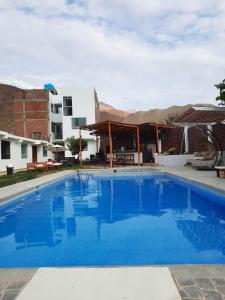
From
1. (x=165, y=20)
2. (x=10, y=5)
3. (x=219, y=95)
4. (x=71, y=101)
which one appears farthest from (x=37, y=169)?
(x=71, y=101)

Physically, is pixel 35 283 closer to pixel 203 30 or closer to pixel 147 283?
pixel 147 283

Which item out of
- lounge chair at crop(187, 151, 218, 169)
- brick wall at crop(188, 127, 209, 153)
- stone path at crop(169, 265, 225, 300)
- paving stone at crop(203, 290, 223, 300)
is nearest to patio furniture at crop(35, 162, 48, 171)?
lounge chair at crop(187, 151, 218, 169)

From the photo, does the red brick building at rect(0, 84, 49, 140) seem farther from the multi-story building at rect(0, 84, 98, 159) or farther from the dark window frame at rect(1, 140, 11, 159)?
the dark window frame at rect(1, 140, 11, 159)

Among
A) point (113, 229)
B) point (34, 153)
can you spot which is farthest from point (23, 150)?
point (113, 229)

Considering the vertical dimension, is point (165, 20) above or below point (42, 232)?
above

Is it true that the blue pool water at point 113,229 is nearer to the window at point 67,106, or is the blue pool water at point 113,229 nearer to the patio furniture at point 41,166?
the patio furniture at point 41,166

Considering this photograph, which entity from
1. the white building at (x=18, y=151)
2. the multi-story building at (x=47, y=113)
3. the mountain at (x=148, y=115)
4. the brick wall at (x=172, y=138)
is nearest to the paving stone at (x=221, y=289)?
the white building at (x=18, y=151)

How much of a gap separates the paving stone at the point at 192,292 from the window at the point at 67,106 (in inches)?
1282

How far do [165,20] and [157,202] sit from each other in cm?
957

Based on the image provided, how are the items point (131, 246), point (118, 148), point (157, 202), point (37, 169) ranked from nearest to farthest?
point (131, 246) < point (157, 202) < point (37, 169) < point (118, 148)

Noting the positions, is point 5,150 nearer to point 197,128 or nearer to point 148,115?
point 197,128

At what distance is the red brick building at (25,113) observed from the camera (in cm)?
3206

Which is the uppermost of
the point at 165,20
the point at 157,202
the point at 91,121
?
the point at 165,20

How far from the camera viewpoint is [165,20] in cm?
1328
